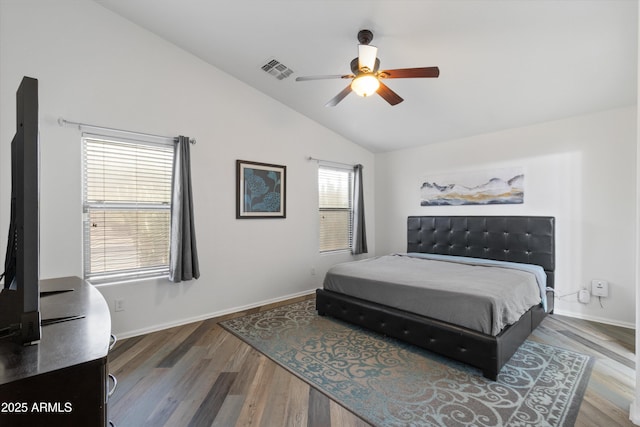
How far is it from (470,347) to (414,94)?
276 centimetres

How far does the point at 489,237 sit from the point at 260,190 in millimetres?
3244

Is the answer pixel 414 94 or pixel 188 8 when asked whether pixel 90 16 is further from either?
pixel 414 94

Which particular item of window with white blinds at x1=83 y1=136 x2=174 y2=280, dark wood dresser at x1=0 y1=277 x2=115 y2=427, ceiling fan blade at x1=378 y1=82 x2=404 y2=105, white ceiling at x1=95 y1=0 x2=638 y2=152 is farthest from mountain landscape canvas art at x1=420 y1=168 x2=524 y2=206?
dark wood dresser at x1=0 y1=277 x2=115 y2=427

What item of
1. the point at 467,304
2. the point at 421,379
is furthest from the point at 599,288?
the point at 421,379

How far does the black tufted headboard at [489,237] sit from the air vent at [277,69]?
117 inches

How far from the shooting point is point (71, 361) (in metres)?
0.89

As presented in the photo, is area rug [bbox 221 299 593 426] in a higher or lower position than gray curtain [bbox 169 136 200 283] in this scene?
lower

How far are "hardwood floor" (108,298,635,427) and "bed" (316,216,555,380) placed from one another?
0.53 meters

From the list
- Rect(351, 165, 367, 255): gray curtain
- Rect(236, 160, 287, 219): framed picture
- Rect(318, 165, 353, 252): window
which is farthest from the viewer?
Rect(351, 165, 367, 255): gray curtain

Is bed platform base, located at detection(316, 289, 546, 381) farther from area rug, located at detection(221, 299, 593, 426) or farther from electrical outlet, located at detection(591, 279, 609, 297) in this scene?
electrical outlet, located at detection(591, 279, 609, 297)

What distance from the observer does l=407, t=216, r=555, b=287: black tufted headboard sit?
3639 millimetres

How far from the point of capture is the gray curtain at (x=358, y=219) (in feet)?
17.0

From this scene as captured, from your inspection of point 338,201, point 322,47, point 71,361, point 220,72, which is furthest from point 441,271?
point 220,72

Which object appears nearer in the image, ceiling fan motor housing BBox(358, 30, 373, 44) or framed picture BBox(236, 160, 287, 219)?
ceiling fan motor housing BBox(358, 30, 373, 44)
